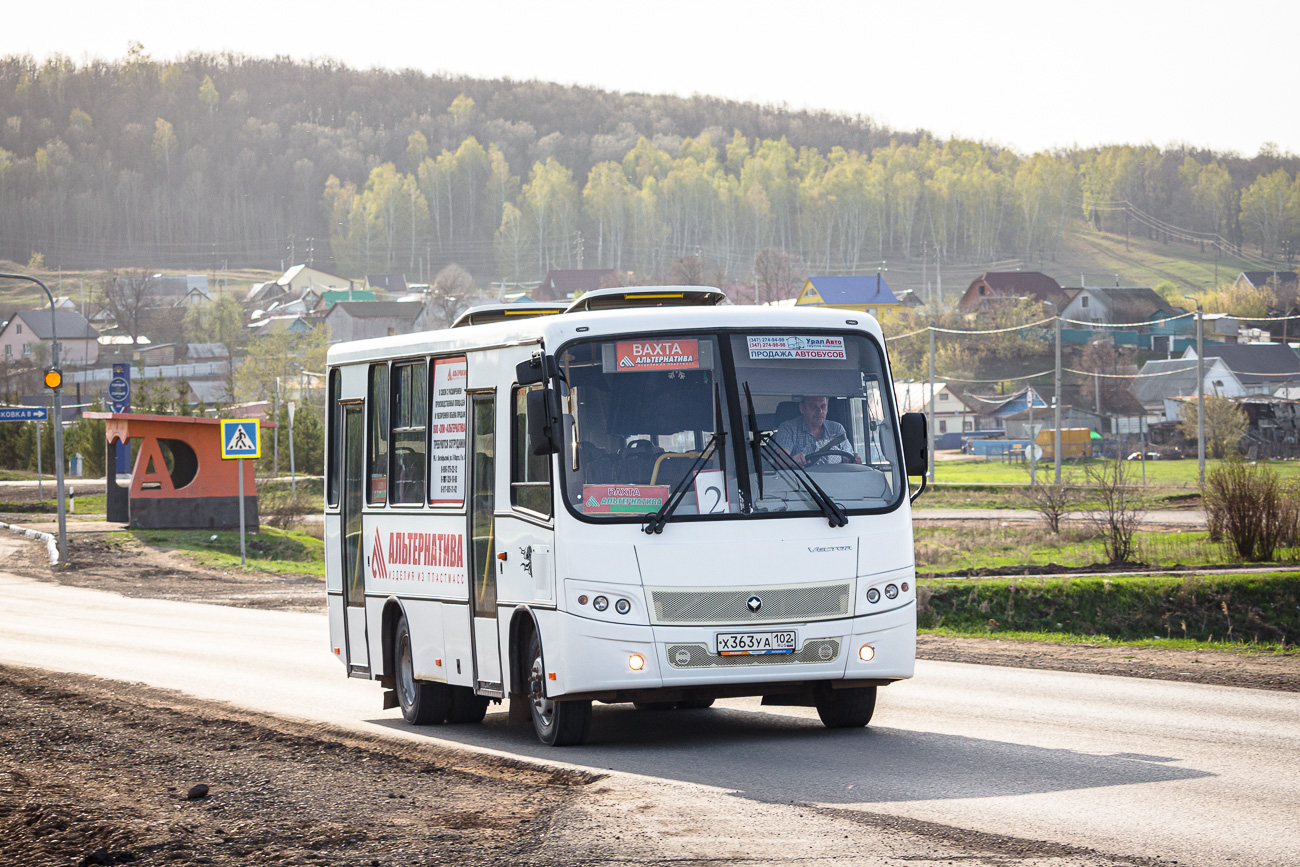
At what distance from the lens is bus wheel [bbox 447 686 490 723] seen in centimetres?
1269

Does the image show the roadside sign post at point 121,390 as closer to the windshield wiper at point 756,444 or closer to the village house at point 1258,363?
the windshield wiper at point 756,444

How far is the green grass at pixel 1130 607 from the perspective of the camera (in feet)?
75.5

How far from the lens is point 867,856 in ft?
22.6

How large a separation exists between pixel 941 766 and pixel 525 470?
3.34m

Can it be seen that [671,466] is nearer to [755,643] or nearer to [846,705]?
[755,643]

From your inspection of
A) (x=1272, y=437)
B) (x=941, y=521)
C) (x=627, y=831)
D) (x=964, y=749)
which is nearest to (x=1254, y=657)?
(x=964, y=749)

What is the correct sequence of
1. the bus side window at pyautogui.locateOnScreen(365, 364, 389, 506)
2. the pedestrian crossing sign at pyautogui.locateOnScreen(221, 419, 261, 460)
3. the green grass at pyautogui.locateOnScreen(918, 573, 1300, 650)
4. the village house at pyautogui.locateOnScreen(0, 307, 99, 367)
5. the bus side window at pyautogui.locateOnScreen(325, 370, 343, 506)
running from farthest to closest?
the village house at pyautogui.locateOnScreen(0, 307, 99, 367) → the pedestrian crossing sign at pyautogui.locateOnScreen(221, 419, 261, 460) → the green grass at pyautogui.locateOnScreen(918, 573, 1300, 650) → the bus side window at pyautogui.locateOnScreen(325, 370, 343, 506) → the bus side window at pyautogui.locateOnScreen(365, 364, 389, 506)

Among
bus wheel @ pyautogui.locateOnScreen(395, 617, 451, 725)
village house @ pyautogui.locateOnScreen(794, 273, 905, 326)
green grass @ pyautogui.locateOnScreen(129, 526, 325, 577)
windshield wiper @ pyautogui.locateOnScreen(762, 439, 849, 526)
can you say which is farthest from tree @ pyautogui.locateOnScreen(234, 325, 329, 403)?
windshield wiper @ pyautogui.locateOnScreen(762, 439, 849, 526)

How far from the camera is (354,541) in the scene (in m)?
13.9

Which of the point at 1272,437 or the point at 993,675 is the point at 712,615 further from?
the point at 1272,437

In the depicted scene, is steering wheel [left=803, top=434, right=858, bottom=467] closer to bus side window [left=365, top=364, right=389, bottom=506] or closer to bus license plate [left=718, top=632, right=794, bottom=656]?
bus license plate [left=718, top=632, right=794, bottom=656]

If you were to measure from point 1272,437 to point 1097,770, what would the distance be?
8439 cm

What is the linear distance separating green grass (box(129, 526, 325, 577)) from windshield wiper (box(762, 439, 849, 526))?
1005 inches

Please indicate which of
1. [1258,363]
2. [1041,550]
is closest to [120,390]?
[1041,550]
